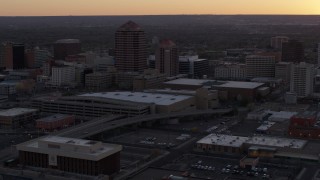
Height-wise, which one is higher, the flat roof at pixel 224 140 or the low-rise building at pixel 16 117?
the low-rise building at pixel 16 117

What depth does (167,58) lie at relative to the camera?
47062 mm

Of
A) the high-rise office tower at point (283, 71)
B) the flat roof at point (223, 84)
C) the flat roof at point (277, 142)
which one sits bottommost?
the flat roof at point (277, 142)

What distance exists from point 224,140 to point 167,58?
898 inches

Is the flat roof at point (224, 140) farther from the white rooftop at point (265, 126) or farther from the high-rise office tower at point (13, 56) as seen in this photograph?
the high-rise office tower at point (13, 56)

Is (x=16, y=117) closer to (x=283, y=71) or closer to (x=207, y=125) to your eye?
(x=207, y=125)

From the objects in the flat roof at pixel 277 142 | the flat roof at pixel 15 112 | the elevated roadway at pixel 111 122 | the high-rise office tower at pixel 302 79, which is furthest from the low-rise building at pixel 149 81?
the flat roof at pixel 277 142

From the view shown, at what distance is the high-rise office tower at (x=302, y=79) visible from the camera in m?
37.4

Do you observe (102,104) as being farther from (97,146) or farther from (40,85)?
(40,85)

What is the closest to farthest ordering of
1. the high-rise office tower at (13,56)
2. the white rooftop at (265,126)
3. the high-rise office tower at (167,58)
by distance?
the white rooftop at (265,126)
the high-rise office tower at (167,58)
the high-rise office tower at (13,56)

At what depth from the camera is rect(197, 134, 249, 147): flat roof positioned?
79.8 ft

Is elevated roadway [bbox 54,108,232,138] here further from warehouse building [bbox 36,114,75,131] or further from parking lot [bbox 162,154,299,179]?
parking lot [bbox 162,154,299,179]

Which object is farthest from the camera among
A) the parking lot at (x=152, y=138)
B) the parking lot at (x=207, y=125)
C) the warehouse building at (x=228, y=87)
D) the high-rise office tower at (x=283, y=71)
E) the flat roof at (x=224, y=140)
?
the high-rise office tower at (x=283, y=71)

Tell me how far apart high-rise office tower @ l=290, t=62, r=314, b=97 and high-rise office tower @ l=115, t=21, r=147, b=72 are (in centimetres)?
1398

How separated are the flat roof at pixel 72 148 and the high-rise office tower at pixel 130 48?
2617 centimetres
